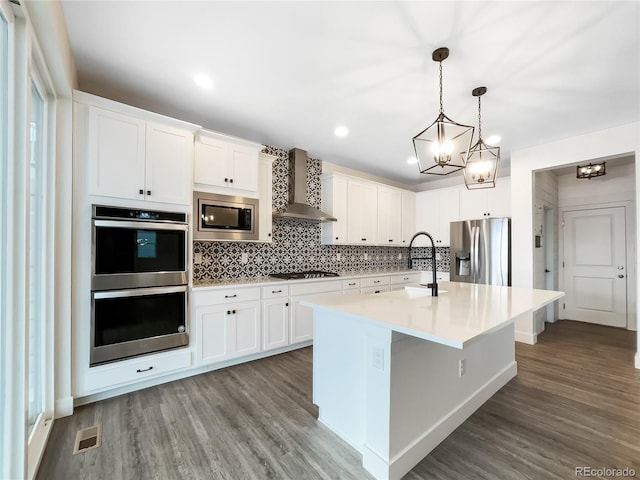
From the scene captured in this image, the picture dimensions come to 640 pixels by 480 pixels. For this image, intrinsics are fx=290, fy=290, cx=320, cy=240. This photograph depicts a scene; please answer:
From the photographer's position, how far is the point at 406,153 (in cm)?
413

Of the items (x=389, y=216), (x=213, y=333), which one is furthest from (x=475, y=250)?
(x=213, y=333)

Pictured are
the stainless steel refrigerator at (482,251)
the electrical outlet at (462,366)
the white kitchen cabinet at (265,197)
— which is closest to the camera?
the electrical outlet at (462,366)

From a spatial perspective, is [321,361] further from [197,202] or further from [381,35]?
[381,35]

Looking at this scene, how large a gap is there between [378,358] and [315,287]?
2068mm

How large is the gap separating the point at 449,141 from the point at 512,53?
29.7 inches

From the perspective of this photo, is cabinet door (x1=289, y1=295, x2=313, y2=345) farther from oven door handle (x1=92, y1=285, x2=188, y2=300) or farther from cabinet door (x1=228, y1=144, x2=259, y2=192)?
cabinet door (x1=228, y1=144, x2=259, y2=192)

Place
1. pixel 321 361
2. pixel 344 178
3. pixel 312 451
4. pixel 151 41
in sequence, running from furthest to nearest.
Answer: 1. pixel 344 178
2. pixel 321 361
3. pixel 151 41
4. pixel 312 451

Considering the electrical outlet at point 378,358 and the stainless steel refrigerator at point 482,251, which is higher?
the stainless steel refrigerator at point 482,251

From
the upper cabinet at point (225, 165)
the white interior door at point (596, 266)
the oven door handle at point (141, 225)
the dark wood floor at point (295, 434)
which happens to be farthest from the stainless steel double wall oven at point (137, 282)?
the white interior door at point (596, 266)

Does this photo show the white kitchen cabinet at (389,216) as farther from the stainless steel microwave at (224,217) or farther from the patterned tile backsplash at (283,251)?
the stainless steel microwave at (224,217)

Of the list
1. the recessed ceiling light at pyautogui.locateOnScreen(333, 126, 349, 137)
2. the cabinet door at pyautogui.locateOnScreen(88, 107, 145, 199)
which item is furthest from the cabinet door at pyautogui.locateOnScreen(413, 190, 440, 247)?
the cabinet door at pyautogui.locateOnScreen(88, 107, 145, 199)

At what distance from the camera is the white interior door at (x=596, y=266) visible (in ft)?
15.0

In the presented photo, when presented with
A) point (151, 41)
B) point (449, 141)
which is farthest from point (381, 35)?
point (151, 41)

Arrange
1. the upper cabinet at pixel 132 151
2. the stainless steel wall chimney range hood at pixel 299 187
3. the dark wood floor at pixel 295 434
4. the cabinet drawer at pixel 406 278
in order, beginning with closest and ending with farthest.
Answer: the dark wood floor at pixel 295 434, the upper cabinet at pixel 132 151, the stainless steel wall chimney range hood at pixel 299 187, the cabinet drawer at pixel 406 278
